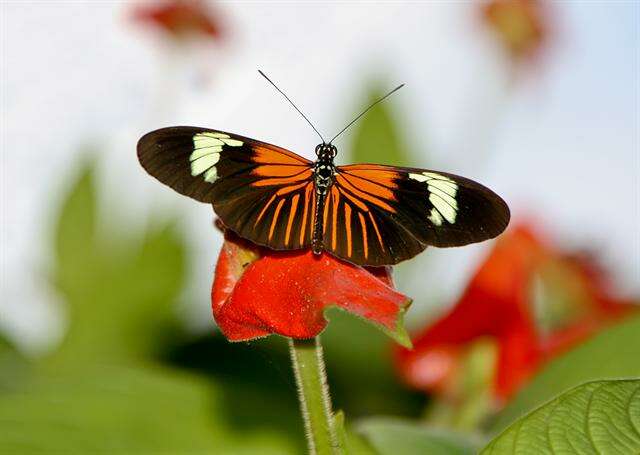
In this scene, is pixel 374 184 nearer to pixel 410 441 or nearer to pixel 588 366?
pixel 410 441

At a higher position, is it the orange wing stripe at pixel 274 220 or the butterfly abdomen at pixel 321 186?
the butterfly abdomen at pixel 321 186

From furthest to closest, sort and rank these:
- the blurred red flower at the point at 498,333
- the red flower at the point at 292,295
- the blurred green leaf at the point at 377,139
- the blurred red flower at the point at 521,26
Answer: the blurred red flower at the point at 521,26
the blurred green leaf at the point at 377,139
the blurred red flower at the point at 498,333
the red flower at the point at 292,295

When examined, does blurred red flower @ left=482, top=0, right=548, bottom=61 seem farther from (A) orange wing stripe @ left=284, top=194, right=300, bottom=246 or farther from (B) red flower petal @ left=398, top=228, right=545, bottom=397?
(A) orange wing stripe @ left=284, top=194, right=300, bottom=246

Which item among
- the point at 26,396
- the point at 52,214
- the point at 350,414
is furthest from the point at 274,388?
the point at 52,214

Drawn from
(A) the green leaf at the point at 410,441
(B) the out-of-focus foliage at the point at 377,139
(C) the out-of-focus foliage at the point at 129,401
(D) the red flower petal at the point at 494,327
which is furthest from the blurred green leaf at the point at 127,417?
(B) the out-of-focus foliage at the point at 377,139

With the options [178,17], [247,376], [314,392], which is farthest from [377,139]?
[314,392]

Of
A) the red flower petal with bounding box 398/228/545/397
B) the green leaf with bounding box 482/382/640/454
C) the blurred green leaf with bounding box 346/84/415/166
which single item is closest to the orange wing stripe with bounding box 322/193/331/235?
the green leaf with bounding box 482/382/640/454

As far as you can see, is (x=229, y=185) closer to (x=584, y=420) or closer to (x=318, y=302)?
(x=318, y=302)

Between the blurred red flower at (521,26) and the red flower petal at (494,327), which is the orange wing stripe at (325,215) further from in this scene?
the blurred red flower at (521,26)
